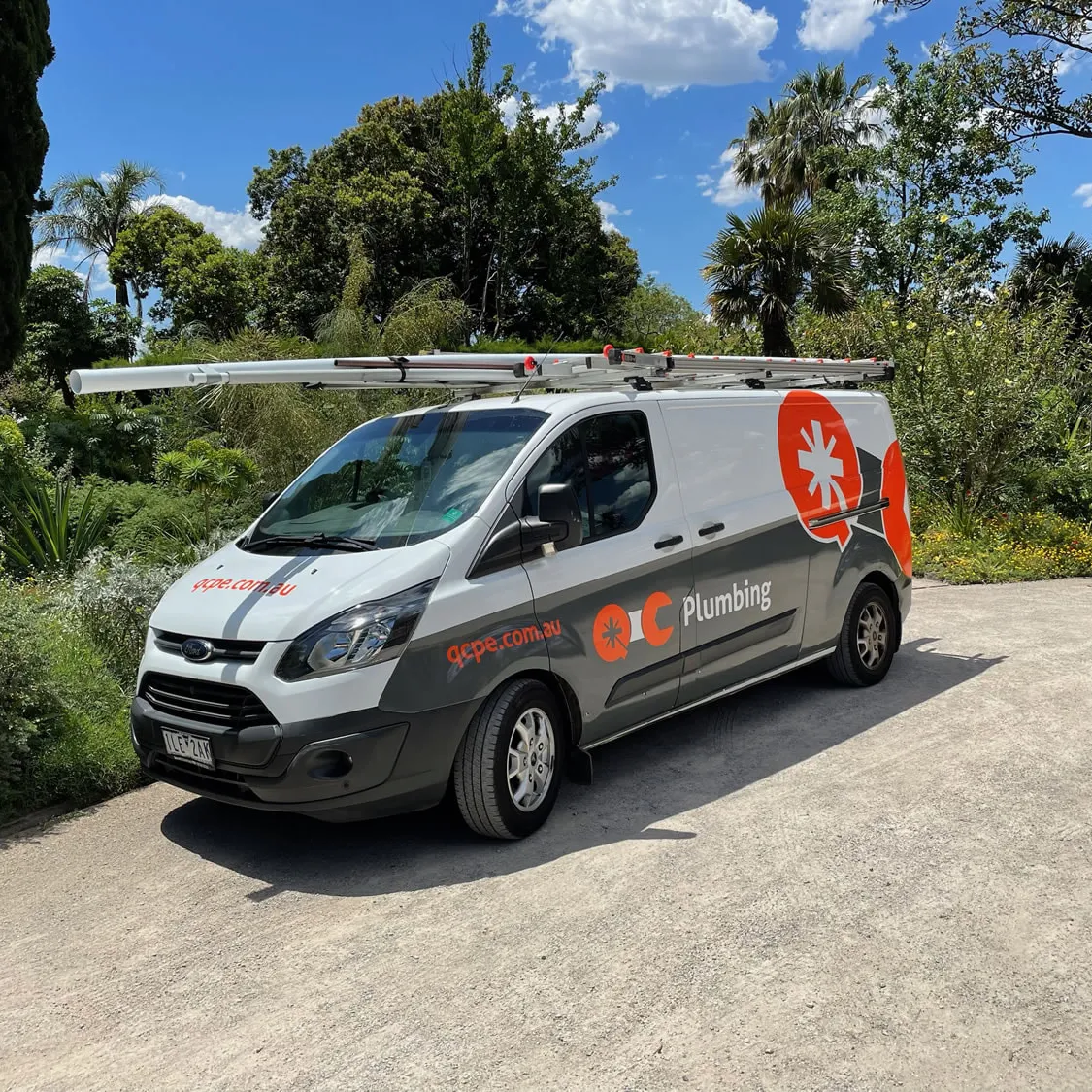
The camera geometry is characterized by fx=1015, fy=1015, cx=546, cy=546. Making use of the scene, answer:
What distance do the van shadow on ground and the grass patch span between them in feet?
16.8

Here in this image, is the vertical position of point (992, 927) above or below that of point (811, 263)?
below

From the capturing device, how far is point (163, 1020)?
327 centimetres

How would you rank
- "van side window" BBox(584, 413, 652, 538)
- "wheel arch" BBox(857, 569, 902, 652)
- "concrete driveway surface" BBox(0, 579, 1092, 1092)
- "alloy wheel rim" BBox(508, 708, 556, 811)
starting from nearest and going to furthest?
"concrete driveway surface" BBox(0, 579, 1092, 1092), "alloy wheel rim" BBox(508, 708, 556, 811), "van side window" BBox(584, 413, 652, 538), "wheel arch" BBox(857, 569, 902, 652)

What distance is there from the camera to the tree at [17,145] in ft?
43.1

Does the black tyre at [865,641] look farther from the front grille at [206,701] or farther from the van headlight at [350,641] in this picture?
the front grille at [206,701]

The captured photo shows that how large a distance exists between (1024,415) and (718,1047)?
11.0 m

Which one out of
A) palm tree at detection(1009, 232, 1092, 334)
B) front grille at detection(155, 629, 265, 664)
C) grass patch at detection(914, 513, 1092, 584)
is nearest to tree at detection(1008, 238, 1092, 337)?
palm tree at detection(1009, 232, 1092, 334)

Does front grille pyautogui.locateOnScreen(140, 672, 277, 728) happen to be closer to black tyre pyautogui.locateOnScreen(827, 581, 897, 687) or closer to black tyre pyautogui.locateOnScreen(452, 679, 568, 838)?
black tyre pyautogui.locateOnScreen(452, 679, 568, 838)

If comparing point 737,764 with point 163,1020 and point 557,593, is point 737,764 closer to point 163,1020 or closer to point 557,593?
point 557,593

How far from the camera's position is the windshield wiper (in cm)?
461

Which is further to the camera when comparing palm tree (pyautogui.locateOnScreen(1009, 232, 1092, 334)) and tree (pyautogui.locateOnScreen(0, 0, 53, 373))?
palm tree (pyautogui.locateOnScreen(1009, 232, 1092, 334))

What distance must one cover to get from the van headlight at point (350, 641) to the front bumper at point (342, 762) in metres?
0.21

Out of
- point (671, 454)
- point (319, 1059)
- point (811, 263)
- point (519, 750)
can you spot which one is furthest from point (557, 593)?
point (811, 263)

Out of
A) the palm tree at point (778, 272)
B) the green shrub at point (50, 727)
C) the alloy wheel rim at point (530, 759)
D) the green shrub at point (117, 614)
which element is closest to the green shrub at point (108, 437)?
the green shrub at point (117, 614)
